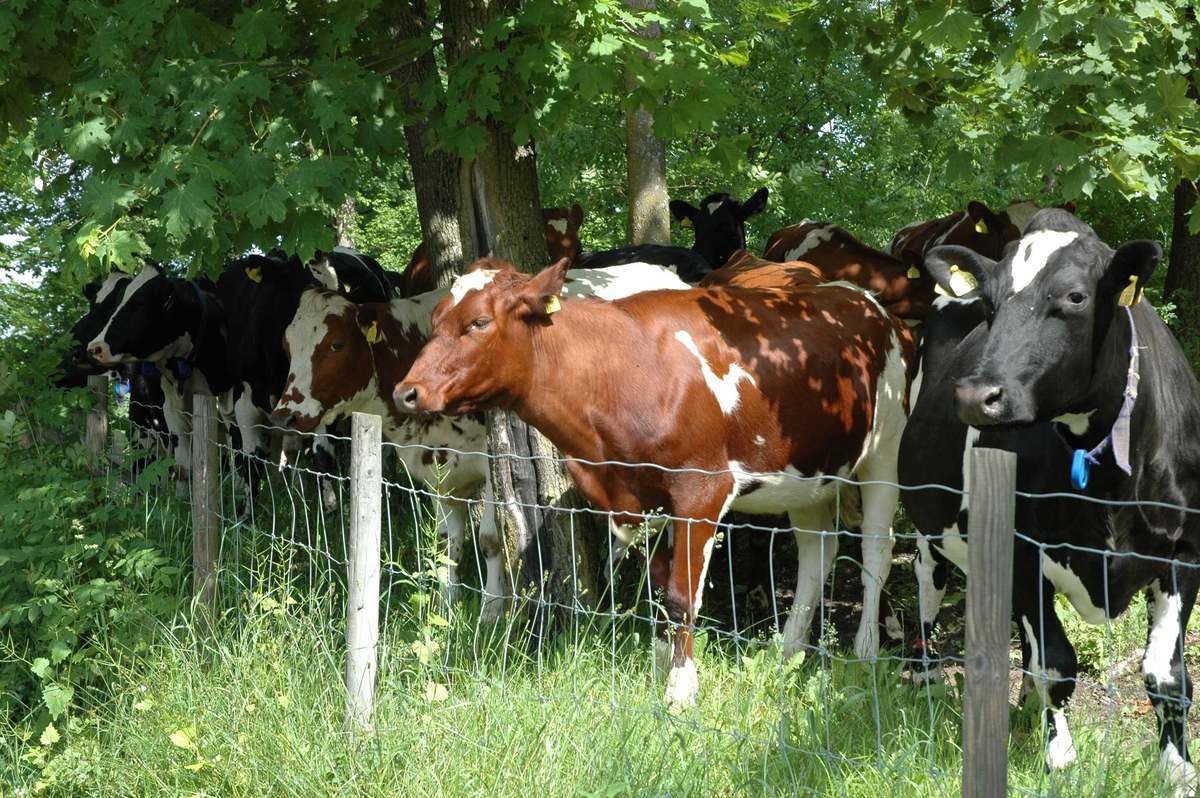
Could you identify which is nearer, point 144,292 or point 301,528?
point 301,528

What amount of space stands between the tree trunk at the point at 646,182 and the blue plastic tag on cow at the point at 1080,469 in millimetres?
6689

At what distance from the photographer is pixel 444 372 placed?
5.21 metres

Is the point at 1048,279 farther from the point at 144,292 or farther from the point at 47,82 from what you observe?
the point at 144,292

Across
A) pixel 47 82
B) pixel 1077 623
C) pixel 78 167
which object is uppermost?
pixel 47 82

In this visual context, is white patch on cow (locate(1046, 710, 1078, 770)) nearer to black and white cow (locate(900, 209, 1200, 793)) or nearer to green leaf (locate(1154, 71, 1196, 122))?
black and white cow (locate(900, 209, 1200, 793))

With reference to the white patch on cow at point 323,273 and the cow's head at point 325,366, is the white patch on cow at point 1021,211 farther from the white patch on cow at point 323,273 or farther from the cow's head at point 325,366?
the white patch on cow at point 323,273

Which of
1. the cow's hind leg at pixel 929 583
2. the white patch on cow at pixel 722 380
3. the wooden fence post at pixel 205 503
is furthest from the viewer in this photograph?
the wooden fence post at pixel 205 503

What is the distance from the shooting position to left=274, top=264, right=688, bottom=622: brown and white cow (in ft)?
23.3

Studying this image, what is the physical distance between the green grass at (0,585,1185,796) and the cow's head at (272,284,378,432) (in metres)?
1.94

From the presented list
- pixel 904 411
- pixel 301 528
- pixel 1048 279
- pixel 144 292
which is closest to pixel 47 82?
pixel 144 292

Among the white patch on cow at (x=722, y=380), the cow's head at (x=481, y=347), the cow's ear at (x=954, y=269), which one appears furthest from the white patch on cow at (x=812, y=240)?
the cow's ear at (x=954, y=269)

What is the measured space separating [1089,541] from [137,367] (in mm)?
8264

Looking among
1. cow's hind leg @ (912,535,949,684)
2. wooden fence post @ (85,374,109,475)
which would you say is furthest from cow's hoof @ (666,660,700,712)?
wooden fence post @ (85,374,109,475)

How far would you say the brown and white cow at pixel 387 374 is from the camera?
709cm
